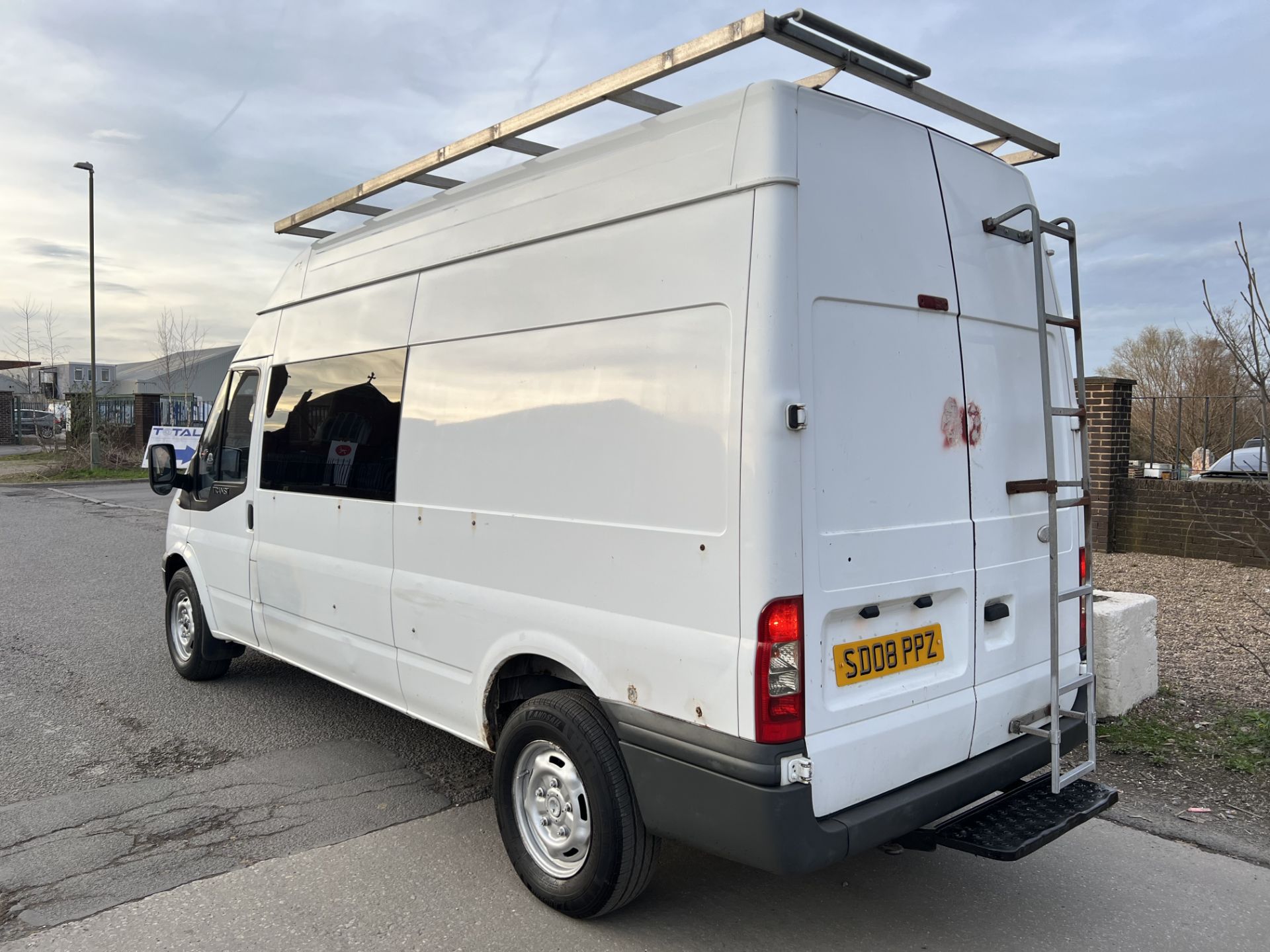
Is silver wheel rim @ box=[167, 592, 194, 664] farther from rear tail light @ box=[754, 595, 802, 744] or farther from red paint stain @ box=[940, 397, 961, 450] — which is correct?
red paint stain @ box=[940, 397, 961, 450]

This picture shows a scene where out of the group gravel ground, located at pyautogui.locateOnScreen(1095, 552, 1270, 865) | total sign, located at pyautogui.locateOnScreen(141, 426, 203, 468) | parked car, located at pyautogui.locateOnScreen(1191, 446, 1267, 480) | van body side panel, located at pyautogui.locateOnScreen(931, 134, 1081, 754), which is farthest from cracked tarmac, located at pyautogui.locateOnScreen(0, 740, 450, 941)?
total sign, located at pyautogui.locateOnScreen(141, 426, 203, 468)

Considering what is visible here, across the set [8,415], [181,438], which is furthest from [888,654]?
[8,415]

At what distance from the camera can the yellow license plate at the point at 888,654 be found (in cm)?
297

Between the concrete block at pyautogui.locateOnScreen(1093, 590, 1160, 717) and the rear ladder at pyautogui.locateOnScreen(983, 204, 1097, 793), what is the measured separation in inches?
59.7

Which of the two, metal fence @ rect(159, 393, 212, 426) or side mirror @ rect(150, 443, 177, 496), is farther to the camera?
metal fence @ rect(159, 393, 212, 426)

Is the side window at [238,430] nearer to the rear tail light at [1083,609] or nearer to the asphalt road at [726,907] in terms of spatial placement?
the asphalt road at [726,907]

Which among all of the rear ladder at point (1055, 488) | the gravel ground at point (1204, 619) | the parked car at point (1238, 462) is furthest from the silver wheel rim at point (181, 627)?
the parked car at point (1238, 462)

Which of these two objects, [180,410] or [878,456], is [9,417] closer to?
[180,410]

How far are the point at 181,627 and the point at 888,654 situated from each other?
17.0ft

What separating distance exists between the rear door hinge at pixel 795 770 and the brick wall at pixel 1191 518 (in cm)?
752

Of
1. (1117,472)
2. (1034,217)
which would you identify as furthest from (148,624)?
(1117,472)

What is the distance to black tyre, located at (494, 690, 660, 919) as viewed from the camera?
3207mm

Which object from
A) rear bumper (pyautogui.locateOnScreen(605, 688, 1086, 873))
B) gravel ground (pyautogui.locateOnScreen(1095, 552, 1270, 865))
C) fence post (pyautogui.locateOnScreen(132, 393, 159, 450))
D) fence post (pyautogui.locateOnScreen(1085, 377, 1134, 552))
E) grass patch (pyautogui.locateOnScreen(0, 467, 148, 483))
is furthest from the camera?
fence post (pyautogui.locateOnScreen(132, 393, 159, 450))

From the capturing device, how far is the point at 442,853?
3926 mm
